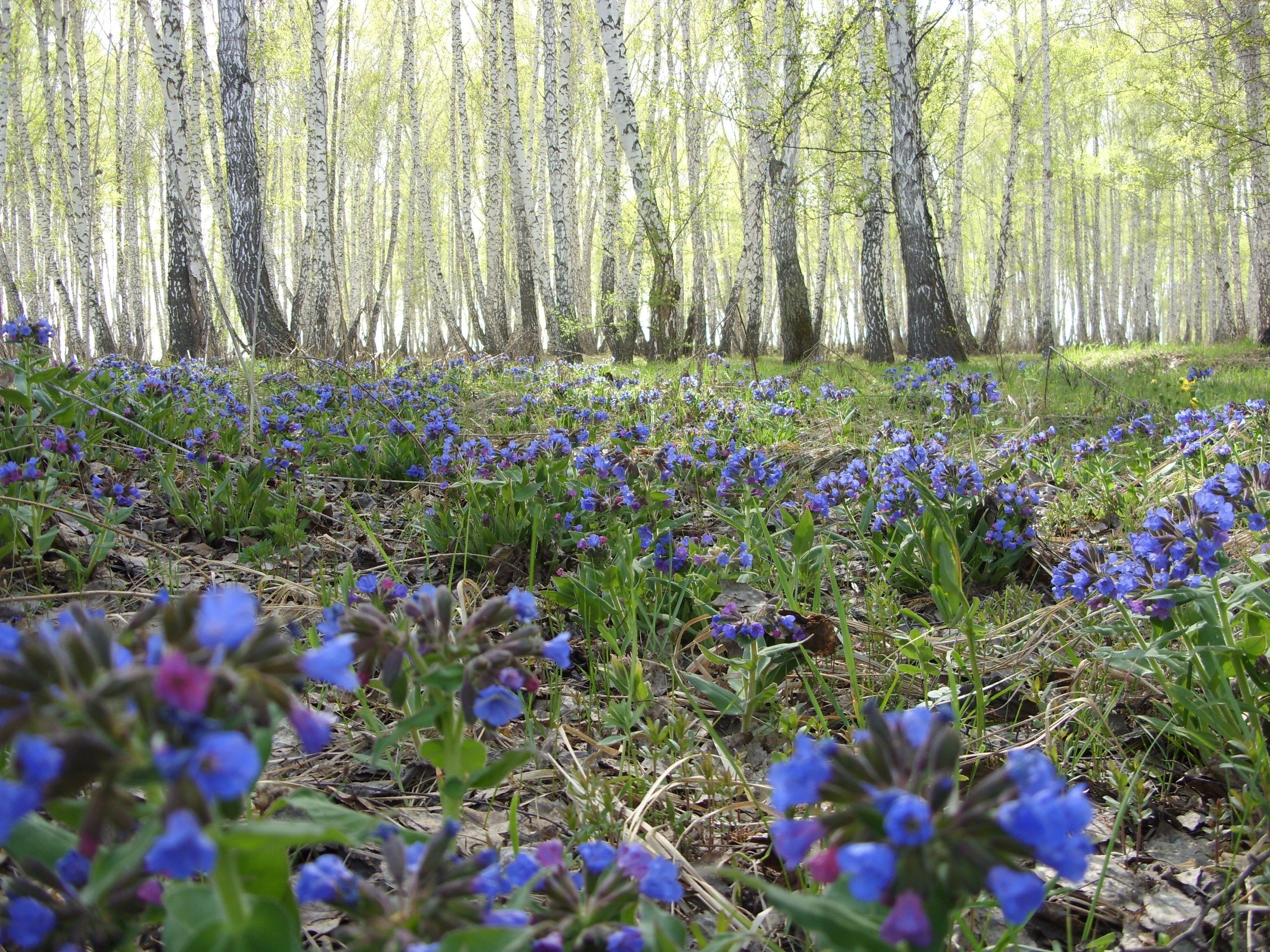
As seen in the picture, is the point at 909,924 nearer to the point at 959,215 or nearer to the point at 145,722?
the point at 145,722

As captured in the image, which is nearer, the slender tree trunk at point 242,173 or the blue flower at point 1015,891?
the blue flower at point 1015,891

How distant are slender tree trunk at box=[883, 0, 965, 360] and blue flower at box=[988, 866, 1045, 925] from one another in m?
9.38

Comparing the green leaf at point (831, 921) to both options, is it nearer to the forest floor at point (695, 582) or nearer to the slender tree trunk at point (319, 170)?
the forest floor at point (695, 582)

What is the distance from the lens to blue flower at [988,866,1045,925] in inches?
23.3

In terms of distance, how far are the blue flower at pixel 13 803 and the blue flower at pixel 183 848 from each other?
90 millimetres

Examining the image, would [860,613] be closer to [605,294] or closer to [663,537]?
[663,537]

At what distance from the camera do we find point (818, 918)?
0.66 metres

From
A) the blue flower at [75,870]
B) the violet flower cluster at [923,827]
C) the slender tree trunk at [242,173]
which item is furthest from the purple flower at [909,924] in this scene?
the slender tree trunk at [242,173]

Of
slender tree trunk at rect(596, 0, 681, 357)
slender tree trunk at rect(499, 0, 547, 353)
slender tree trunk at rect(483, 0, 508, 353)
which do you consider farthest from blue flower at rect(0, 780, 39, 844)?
slender tree trunk at rect(499, 0, 547, 353)

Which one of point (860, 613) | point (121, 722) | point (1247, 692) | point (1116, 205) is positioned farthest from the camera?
point (1116, 205)

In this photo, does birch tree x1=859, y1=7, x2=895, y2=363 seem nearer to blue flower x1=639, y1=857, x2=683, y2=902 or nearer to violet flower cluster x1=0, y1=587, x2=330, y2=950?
blue flower x1=639, y1=857, x2=683, y2=902

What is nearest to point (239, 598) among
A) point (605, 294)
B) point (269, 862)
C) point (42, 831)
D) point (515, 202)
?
point (269, 862)

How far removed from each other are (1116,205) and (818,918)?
38.6m

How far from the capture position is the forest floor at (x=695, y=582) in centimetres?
150
